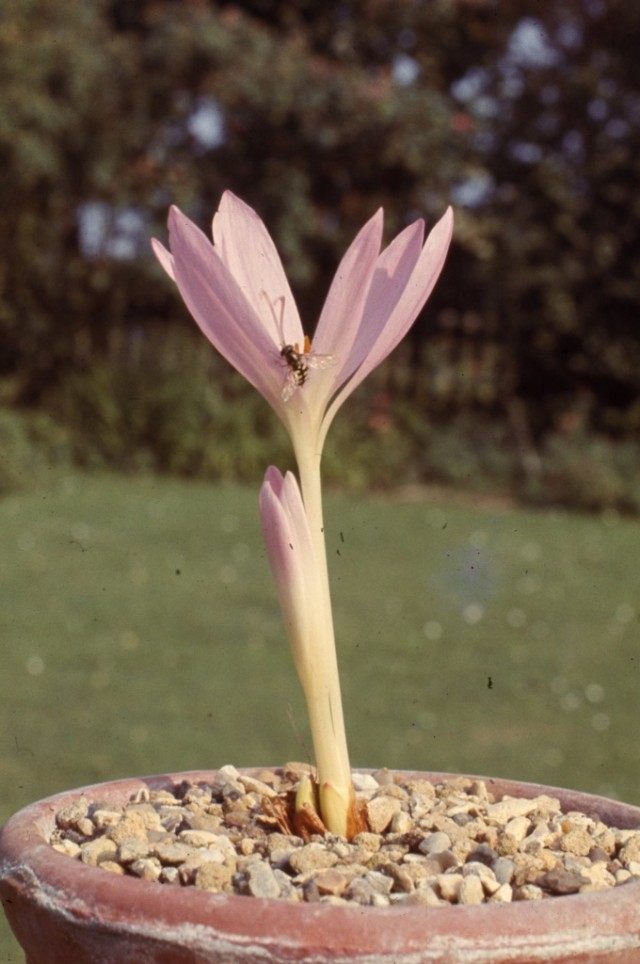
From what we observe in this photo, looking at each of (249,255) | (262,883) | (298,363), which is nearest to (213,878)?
(262,883)

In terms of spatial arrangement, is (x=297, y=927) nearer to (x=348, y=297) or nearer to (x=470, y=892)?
(x=470, y=892)

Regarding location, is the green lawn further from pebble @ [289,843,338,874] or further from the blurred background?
pebble @ [289,843,338,874]

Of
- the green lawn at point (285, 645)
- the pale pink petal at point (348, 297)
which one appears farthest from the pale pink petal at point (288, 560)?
the green lawn at point (285, 645)

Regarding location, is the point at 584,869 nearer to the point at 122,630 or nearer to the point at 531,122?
the point at 122,630

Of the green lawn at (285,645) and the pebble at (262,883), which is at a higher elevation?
the pebble at (262,883)

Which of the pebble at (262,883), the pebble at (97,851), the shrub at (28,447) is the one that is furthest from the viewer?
the shrub at (28,447)

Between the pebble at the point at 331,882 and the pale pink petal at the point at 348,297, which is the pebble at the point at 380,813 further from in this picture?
the pale pink petal at the point at 348,297
